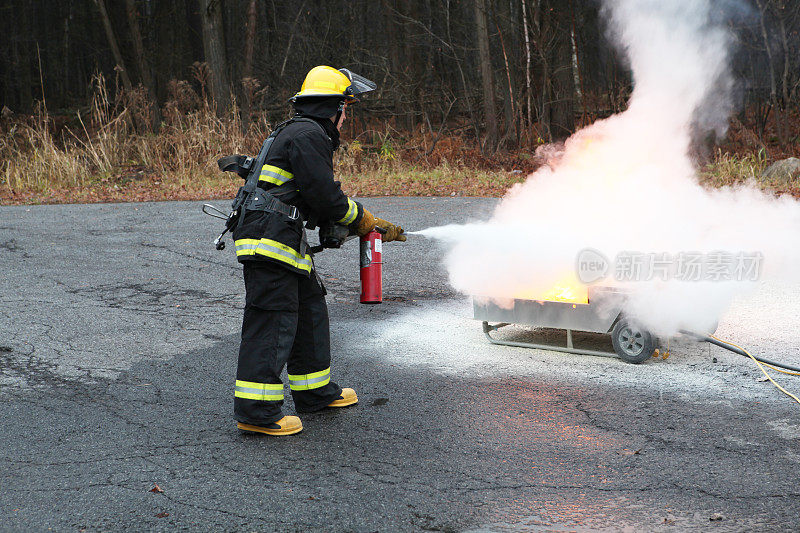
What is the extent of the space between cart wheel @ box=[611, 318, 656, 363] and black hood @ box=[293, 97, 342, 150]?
225cm

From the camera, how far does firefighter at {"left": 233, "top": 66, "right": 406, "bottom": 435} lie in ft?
12.8

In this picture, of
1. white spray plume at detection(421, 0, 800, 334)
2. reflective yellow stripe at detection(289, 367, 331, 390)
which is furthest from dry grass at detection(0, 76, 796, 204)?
reflective yellow stripe at detection(289, 367, 331, 390)

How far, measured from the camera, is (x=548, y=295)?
16.8 feet

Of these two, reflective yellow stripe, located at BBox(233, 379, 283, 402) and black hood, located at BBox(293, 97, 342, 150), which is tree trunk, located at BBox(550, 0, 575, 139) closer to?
black hood, located at BBox(293, 97, 342, 150)

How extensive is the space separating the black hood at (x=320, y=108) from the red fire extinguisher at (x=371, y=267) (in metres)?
0.63

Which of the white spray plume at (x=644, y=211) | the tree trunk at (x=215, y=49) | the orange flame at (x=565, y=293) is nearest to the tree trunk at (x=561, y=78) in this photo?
the tree trunk at (x=215, y=49)

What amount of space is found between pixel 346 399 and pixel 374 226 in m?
1.03

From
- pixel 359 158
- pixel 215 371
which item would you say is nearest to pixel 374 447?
pixel 215 371

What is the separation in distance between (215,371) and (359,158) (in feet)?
38.0

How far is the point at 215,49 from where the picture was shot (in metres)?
18.4

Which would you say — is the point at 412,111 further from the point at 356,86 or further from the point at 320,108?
the point at 320,108

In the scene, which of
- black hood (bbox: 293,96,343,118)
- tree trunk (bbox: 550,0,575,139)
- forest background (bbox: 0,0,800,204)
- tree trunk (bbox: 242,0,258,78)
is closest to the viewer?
black hood (bbox: 293,96,343,118)

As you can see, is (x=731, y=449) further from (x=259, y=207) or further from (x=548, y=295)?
(x=259, y=207)

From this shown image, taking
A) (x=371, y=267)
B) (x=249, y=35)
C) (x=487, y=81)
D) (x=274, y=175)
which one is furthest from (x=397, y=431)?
(x=249, y=35)
